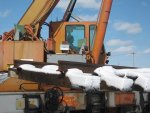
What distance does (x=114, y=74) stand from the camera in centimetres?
765

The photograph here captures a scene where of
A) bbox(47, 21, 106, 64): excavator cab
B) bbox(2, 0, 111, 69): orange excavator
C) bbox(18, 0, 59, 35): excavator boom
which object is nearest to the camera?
bbox(2, 0, 111, 69): orange excavator

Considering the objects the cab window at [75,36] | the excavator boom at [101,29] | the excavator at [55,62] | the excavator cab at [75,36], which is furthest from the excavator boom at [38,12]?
the excavator boom at [101,29]

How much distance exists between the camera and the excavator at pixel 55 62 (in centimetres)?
646

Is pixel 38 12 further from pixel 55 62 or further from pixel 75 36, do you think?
pixel 55 62

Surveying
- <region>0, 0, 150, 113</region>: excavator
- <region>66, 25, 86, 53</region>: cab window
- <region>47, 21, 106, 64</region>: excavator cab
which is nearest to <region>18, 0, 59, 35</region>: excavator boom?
<region>0, 0, 150, 113</region>: excavator

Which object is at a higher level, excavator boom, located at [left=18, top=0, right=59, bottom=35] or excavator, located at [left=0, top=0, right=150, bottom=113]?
excavator boom, located at [left=18, top=0, right=59, bottom=35]

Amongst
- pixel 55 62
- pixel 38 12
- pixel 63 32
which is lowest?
pixel 55 62

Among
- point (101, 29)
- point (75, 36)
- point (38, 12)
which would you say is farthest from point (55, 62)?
point (38, 12)

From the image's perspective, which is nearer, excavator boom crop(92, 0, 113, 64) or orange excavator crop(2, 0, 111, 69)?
orange excavator crop(2, 0, 111, 69)

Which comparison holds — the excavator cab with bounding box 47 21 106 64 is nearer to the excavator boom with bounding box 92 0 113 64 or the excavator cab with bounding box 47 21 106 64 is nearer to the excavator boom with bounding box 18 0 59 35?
the excavator boom with bounding box 92 0 113 64

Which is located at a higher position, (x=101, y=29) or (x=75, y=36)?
(x=101, y=29)

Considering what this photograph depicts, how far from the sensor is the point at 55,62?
10078 millimetres

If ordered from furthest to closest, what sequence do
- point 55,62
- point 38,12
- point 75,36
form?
point 38,12
point 75,36
point 55,62

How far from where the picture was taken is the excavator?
646 centimetres
